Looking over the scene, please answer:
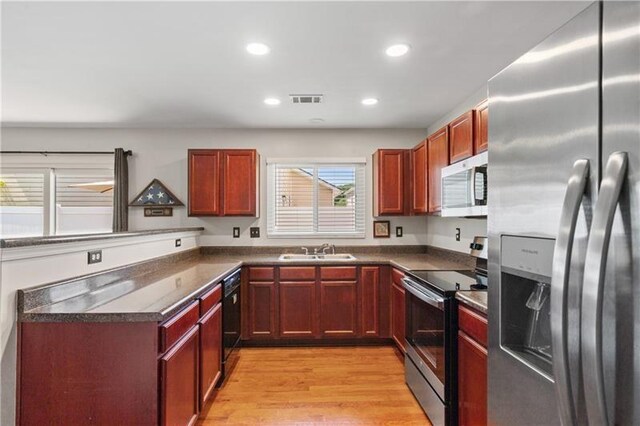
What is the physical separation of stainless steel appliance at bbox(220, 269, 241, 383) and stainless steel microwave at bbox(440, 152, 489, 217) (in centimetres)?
189

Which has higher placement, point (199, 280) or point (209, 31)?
point (209, 31)

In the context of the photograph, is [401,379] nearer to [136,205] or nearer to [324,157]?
[324,157]

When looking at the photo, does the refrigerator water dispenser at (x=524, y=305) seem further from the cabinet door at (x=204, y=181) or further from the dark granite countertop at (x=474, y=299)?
the cabinet door at (x=204, y=181)

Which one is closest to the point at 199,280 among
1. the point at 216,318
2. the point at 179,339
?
the point at 216,318

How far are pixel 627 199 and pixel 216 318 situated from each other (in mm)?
2364

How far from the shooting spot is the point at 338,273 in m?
3.36

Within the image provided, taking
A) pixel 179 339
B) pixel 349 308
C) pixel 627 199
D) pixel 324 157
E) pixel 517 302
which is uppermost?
pixel 324 157

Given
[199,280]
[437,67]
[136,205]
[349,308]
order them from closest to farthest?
1. [199,280]
2. [437,67]
3. [349,308]
4. [136,205]

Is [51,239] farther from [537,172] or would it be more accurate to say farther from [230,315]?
[537,172]

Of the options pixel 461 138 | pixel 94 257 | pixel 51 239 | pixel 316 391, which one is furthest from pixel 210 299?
pixel 461 138

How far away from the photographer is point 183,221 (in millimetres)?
3980

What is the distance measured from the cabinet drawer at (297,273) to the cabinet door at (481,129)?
6.21ft

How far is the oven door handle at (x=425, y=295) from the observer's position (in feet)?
6.36

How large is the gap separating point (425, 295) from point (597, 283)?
1.51 m
